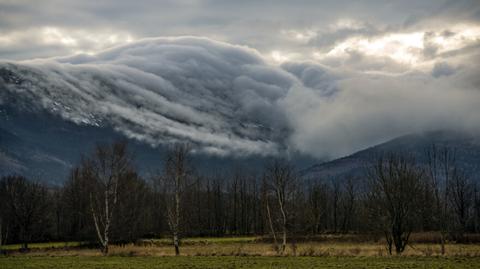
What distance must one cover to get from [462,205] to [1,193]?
341ft

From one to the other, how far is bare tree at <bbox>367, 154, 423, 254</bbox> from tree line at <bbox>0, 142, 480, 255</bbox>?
0.12 meters

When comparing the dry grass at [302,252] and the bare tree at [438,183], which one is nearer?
the dry grass at [302,252]

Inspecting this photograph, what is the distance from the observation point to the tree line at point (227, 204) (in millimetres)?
61888

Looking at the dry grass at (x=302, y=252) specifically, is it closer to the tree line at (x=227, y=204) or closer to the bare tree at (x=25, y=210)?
the tree line at (x=227, y=204)

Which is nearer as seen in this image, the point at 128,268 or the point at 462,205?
the point at 128,268

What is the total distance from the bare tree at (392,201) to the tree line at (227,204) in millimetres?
121

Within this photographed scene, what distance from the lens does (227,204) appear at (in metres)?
164

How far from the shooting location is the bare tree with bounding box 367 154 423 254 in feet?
181

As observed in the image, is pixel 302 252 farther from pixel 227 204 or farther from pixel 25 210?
A: pixel 227 204

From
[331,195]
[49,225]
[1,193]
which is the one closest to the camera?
[49,225]

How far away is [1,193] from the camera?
417 feet

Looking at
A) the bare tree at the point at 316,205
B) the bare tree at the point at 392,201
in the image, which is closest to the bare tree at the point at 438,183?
the bare tree at the point at 392,201

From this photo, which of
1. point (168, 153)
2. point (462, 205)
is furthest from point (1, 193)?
point (462, 205)

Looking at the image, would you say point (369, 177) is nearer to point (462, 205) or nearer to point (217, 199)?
point (462, 205)
